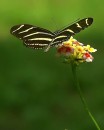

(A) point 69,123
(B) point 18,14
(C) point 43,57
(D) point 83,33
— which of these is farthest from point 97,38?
(A) point 69,123

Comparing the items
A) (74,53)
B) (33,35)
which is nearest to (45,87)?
(33,35)

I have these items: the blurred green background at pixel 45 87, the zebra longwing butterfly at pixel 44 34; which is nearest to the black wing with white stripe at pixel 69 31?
the zebra longwing butterfly at pixel 44 34

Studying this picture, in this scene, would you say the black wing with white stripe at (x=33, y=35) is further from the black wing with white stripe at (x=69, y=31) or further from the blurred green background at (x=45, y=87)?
the blurred green background at (x=45, y=87)

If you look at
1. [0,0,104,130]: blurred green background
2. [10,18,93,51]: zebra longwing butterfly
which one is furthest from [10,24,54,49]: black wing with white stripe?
[0,0,104,130]: blurred green background

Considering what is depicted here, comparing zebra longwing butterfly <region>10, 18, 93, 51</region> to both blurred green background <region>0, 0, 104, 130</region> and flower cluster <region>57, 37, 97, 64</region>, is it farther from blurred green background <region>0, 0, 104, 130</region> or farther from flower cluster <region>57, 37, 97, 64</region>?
blurred green background <region>0, 0, 104, 130</region>

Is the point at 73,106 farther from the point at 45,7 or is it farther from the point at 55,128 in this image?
the point at 45,7

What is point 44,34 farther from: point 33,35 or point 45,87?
point 45,87

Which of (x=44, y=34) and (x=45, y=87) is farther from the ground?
(x=44, y=34)
